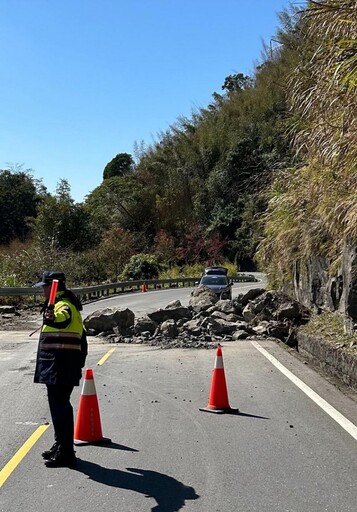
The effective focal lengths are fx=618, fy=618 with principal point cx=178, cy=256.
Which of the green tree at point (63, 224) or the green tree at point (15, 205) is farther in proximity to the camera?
the green tree at point (15, 205)

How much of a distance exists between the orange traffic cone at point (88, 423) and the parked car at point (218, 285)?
75.5 ft

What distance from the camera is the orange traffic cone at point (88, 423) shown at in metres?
6.23

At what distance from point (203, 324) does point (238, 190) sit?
50.2 metres

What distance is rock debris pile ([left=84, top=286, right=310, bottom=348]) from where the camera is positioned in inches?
587

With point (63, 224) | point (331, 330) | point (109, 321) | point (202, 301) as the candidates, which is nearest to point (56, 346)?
point (331, 330)

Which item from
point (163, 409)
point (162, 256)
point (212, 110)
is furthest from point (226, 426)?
point (212, 110)

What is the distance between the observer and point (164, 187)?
74.3 metres

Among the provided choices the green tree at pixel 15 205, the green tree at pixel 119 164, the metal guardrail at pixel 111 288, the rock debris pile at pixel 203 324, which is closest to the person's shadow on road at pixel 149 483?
the rock debris pile at pixel 203 324

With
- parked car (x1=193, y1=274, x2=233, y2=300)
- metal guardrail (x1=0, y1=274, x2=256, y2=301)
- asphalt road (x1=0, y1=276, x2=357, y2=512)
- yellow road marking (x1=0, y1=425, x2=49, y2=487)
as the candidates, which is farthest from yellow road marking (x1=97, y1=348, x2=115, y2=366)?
parked car (x1=193, y1=274, x2=233, y2=300)

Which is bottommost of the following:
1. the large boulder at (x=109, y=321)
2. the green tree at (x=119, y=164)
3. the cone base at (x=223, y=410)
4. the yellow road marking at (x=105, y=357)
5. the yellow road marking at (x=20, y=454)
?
the yellow road marking at (x=105, y=357)

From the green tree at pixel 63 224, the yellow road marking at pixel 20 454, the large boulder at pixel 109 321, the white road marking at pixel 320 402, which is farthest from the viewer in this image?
the green tree at pixel 63 224

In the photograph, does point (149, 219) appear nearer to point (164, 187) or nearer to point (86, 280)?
point (164, 187)

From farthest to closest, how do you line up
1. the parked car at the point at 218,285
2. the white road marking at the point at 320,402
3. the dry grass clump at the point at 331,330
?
the parked car at the point at 218,285 → the dry grass clump at the point at 331,330 → the white road marking at the point at 320,402

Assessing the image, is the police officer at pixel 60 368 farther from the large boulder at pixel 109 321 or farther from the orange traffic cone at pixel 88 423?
the large boulder at pixel 109 321
